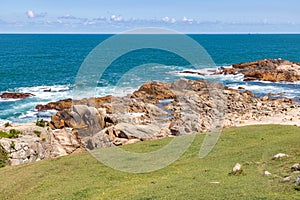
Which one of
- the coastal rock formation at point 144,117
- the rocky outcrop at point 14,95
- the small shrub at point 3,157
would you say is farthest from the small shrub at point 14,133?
the rocky outcrop at point 14,95

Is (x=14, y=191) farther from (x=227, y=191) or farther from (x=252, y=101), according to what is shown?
(x=252, y=101)

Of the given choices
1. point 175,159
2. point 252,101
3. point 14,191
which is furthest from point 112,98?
point 14,191

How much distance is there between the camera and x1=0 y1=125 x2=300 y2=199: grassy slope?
18484 millimetres

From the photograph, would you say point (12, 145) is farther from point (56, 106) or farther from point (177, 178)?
point (56, 106)

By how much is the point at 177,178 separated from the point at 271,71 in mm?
81157

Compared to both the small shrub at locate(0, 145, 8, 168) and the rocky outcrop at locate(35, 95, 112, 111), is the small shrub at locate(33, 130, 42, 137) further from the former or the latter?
the rocky outcrop at locate(35, 95, 112, 111)

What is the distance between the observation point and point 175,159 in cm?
2798

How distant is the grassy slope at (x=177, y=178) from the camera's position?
60.6 feet

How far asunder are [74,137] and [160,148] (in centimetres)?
1426

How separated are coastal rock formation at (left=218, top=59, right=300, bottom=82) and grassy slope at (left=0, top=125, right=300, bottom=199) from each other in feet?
210

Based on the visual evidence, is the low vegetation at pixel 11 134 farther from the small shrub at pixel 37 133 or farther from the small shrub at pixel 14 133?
the small shrub at pixel 37 133

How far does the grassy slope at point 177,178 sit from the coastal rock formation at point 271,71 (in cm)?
6416

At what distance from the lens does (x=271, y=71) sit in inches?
3812

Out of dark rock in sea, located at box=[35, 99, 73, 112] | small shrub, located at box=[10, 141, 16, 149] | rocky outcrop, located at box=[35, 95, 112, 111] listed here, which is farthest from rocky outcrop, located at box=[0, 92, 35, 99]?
small shrub, located at box=[10, 141, 16, 149]
